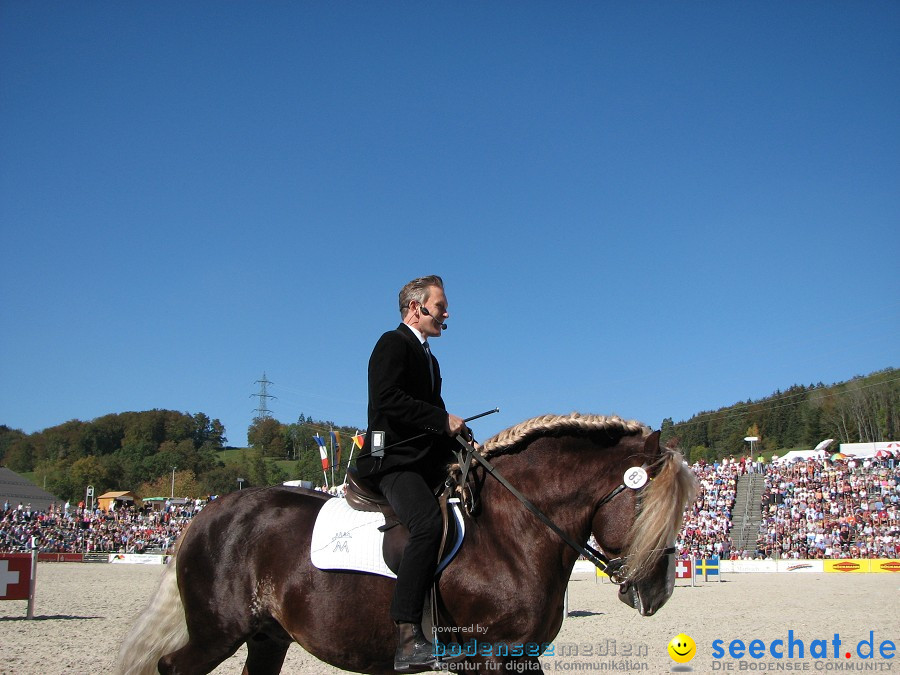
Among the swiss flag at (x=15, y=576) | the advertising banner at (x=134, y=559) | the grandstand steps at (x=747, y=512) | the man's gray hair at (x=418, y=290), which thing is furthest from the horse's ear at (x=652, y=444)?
the advertising banner at (x=134, y=559)

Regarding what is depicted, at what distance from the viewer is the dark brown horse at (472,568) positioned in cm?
416

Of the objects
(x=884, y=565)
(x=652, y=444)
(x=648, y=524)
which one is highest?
(x=652, y=444)

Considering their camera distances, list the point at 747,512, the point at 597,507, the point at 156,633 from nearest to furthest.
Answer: the point at 597,507 → the point at 156,633 → the point at 747,512

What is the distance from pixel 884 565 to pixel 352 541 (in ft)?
96.2

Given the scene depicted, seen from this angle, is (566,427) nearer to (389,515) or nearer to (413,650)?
(389,515)

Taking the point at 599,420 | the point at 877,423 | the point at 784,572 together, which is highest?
the point at 877,423

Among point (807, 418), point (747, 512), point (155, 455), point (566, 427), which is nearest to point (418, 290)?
point (566, 427)

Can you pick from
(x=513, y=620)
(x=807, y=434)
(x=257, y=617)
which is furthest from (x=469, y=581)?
(x=807, y=434)

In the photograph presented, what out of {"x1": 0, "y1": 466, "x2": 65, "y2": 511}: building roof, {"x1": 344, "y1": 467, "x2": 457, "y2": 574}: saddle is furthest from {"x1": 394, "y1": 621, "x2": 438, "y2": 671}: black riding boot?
{"x1": 0, "y1": 466, "x2": 65, "y2": 511}: building roof

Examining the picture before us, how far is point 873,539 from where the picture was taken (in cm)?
3039

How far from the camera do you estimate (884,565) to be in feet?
90.5

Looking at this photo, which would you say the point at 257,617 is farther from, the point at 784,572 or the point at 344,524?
the point at 784,572

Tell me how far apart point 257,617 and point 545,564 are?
2.02 metres

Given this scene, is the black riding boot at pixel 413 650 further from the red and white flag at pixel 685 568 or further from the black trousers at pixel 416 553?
the red and white flag at pixel 685 568
